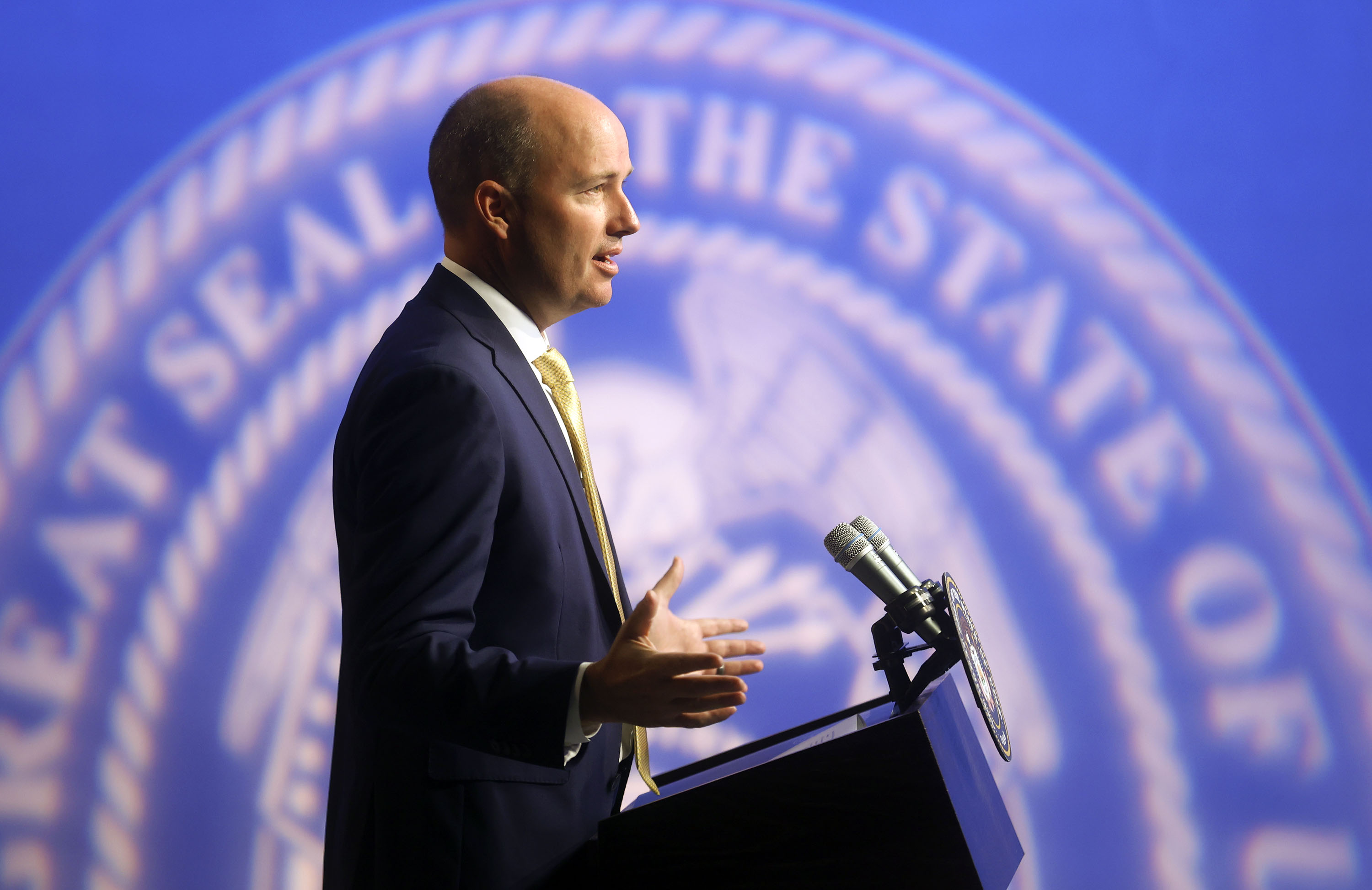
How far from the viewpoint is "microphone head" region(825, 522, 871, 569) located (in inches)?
48.3

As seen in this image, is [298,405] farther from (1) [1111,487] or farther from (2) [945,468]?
(1) [1111,487]

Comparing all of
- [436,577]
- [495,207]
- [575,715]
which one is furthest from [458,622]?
[495,207]

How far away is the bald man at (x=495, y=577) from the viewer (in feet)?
2.91

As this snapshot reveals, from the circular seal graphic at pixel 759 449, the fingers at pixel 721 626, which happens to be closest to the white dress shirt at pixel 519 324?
the fingers at pixel 721 626

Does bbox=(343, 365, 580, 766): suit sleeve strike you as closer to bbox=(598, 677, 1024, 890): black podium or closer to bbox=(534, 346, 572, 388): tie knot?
bbox=(598, 677, 1024, 890): black podium

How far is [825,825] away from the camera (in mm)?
877

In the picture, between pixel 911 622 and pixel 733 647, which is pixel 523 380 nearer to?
pixel 733 647

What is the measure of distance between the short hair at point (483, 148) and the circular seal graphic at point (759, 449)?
1.47m

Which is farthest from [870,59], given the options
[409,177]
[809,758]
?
[809,758]

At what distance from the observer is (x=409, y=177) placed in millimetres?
2861

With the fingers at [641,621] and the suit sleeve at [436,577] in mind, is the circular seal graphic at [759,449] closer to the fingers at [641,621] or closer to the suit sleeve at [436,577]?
the suit sleeve at [436,577]

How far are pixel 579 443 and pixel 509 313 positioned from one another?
7.9 inches

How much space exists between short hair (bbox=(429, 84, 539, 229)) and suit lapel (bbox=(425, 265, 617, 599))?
6.5 inches

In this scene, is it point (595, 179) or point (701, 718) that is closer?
point (701, 718)
